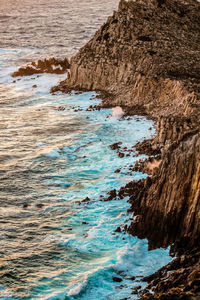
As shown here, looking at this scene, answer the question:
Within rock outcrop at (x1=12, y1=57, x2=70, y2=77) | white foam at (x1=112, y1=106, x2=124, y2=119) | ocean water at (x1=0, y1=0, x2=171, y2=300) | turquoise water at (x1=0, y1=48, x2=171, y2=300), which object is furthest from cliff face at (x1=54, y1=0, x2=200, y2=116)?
rock outcrop at (x1=12, y1=57, x2=70, y2=77)

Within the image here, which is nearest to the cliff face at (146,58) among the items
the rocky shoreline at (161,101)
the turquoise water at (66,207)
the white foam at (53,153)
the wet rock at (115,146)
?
the rocky shoreline at (161,101)

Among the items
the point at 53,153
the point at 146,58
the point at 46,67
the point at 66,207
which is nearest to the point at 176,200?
the point at 66,207

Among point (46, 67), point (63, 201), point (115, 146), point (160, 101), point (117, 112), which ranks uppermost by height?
point (160, 101)

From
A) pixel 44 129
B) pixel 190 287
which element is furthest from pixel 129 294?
pixel 44 129

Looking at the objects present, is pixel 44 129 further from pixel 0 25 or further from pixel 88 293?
pixel 0 25

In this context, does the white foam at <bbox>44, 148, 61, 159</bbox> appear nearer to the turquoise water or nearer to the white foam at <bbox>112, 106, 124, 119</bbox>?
the turquoise water

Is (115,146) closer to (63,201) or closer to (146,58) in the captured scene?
(63,201)
